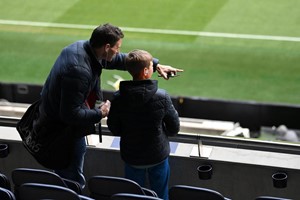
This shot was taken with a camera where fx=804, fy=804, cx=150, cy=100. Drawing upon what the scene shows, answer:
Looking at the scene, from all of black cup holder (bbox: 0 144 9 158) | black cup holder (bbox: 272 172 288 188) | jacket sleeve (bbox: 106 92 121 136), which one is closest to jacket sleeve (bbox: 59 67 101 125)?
jacket sleeve (bbox: 106 92 121 136)

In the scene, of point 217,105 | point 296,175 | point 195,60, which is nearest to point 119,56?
point 296,175

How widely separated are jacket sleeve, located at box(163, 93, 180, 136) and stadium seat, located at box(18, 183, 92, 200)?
2.47 ft

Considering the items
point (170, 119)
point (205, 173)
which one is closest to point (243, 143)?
point (205, 173)

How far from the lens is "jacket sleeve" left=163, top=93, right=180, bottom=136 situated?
4980mm

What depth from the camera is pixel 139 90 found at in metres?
4.90

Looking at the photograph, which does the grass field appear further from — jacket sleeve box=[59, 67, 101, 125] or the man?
jacket sleeve box=[59, 67, 101, 125]

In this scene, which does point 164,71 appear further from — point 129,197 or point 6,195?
point 6,195

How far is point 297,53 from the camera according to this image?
472 inches

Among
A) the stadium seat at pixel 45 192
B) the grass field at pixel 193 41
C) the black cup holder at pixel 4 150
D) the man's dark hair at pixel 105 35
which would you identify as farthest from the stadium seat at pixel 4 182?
the grass field at pixel 193 41

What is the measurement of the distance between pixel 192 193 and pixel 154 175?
0.48 meters

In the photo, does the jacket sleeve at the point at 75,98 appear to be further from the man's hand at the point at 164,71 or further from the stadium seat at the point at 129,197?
the man's hand at the point at 164,71

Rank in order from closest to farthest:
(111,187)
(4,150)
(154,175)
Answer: (111,187), (154,175), (4,150)

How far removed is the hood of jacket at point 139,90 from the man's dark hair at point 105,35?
294 millimetres

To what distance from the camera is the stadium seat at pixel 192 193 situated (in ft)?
15.3
